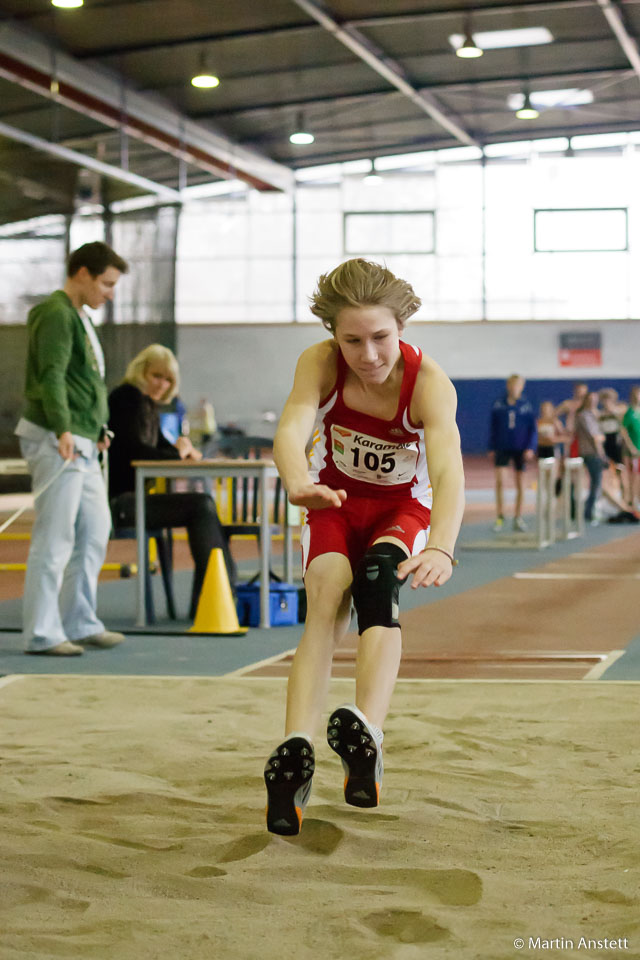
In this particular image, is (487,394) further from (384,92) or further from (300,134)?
(384,92)

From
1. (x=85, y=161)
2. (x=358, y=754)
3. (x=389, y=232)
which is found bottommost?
(x=358, y=754)

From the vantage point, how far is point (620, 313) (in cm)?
2728

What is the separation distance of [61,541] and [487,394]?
81.2ft

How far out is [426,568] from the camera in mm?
2705

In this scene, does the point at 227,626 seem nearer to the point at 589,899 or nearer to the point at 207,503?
the point at 207,503

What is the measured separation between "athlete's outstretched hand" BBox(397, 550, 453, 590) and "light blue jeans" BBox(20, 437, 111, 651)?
313 cm

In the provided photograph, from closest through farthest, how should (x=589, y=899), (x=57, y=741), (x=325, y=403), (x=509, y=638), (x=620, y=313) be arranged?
(x=589, y=899) → (x=325, y=403) → (x=57, y=741) → (x=509, y=638) → (x=620, y=313)

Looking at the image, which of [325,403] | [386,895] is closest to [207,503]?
[325,403]

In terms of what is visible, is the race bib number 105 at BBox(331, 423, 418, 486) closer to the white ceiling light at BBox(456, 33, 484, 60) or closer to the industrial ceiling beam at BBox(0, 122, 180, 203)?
the industrial ceiling beam at BBox(0, 122, 180, 203)

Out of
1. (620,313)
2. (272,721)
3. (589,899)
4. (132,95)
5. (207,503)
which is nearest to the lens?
(589,899)

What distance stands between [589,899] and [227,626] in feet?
13.6

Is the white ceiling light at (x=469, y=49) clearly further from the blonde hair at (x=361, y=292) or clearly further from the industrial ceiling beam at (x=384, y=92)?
the blonde hair at (x=361, y=292)

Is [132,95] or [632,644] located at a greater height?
[132,95]

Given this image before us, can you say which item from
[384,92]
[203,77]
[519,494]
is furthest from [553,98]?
[519,494]
